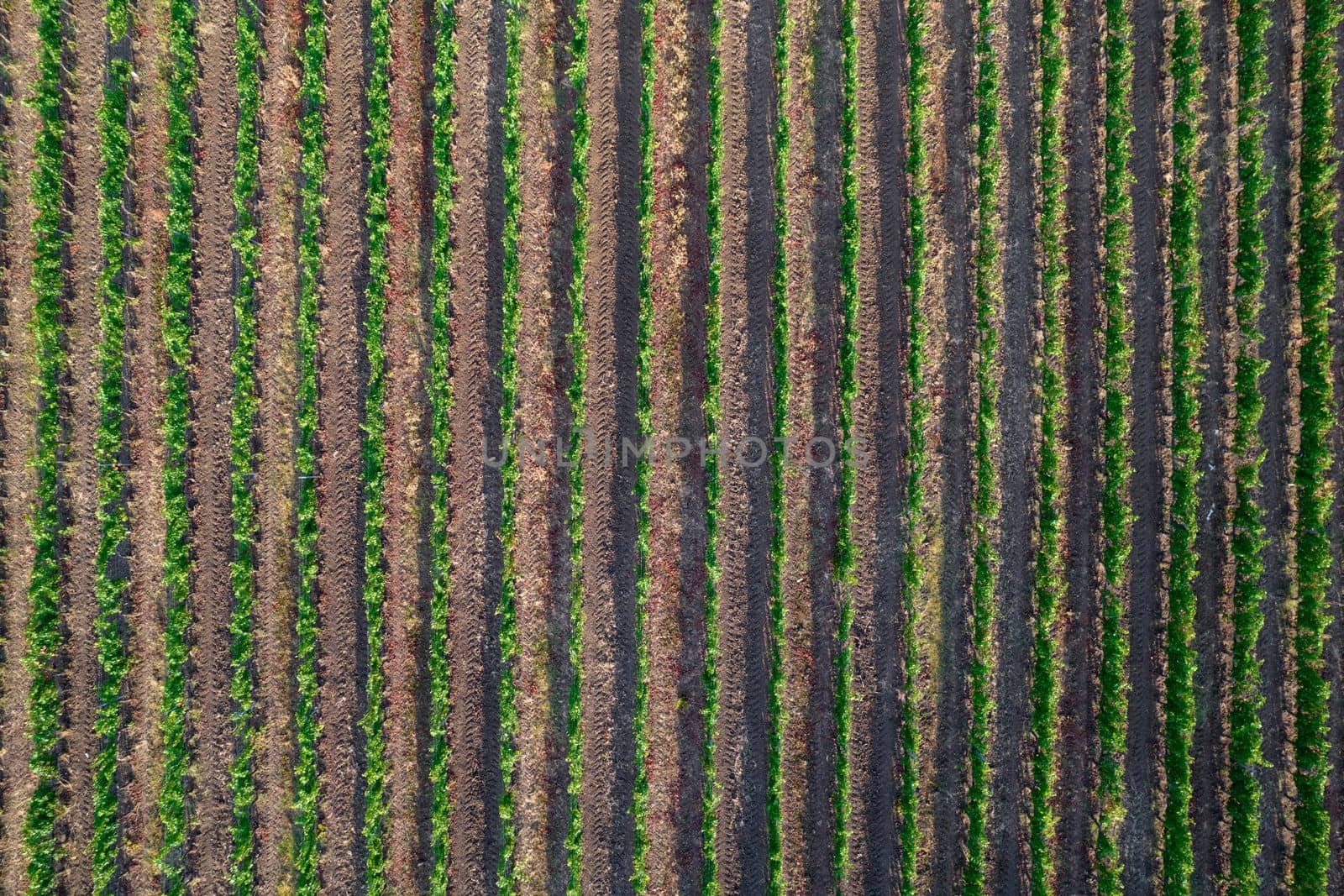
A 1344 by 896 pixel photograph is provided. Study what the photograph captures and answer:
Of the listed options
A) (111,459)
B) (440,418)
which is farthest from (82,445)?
(440,418)

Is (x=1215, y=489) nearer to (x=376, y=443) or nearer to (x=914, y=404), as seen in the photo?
(x=914, y=404)

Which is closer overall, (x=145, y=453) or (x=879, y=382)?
(x=145, y=453)

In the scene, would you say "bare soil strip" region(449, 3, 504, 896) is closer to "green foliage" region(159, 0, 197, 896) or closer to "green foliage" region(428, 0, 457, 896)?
"green foliage" region(428, 0, 457, 896)

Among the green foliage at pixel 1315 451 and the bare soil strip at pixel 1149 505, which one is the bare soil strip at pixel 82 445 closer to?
the bare soil strip at pixel 1149 505

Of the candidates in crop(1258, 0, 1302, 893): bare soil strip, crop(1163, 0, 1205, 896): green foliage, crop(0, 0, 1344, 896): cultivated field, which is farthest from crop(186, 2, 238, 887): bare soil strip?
crop(1258, 0, 1302, 893): bare soil strip

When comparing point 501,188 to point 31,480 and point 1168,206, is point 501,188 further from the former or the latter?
point 1168,206

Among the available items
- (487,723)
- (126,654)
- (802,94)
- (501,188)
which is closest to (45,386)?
(126,654)
